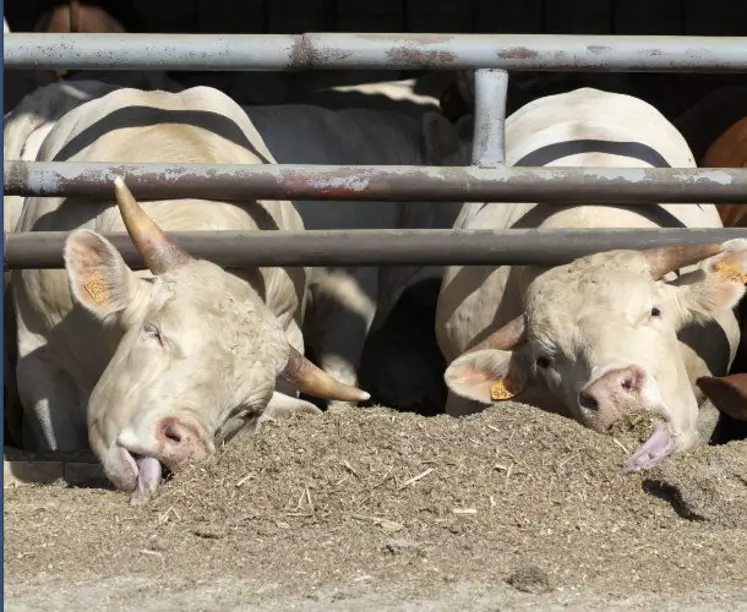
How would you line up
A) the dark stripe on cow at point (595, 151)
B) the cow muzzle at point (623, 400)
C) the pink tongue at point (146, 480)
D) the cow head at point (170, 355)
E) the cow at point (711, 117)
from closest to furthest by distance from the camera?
the pink tongue at point (146, 480) → the cow head at point (170, 355) → the cow muzzle at point (623, 400) → the dark stripe on cow at point (595, 151) → the cow at point (711, 117)

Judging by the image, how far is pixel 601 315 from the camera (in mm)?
5898

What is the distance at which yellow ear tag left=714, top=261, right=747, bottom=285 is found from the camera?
619 cm

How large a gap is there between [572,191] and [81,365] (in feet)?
6.44

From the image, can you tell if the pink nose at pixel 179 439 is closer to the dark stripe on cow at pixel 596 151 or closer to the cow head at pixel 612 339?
the cow head at pixel 612 339

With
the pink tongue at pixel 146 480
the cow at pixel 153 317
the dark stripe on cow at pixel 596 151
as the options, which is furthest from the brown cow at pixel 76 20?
the pink tongue at pixel 146 480

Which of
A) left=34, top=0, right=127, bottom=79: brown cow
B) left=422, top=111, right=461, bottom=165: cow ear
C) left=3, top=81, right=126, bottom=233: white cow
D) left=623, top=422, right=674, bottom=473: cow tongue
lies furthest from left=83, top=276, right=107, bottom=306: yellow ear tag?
left=34, top=0, right=127, bottom=79: brown cow

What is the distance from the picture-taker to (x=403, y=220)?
862 centimetres

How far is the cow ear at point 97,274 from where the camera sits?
5684 millimetres

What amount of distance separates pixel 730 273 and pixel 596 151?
1.14 metres

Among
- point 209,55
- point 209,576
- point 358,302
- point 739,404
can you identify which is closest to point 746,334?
point 739,404

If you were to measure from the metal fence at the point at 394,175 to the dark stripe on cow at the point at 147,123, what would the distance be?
0.60m

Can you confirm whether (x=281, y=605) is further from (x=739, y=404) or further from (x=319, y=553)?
(x=739, y=404)

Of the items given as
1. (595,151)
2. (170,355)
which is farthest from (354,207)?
(170,355)

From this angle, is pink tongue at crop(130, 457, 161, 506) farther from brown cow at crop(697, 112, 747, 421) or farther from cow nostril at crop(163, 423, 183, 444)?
brown cow at crop(697, 112, 747, 421)
